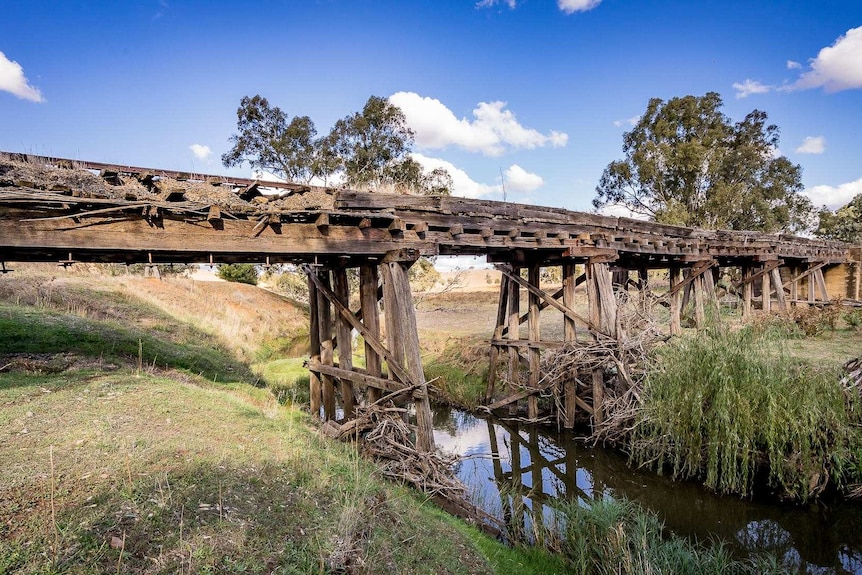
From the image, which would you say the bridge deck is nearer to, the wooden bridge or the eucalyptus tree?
the wooden bridge

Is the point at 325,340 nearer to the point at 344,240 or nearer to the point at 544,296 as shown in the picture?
the point at 344,240

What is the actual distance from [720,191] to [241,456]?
29.8 m

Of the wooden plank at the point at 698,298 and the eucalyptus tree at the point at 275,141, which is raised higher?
the eucalyptus tree at the point at 275,141

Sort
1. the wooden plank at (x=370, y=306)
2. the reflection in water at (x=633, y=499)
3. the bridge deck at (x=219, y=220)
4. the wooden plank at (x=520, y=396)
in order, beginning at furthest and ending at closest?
1. the wooden plank at (x=520, y=396)
2. the wooden plank at (x=370, y=306)
3. the reflection in water at (x=633, y=499)
4. the bridge deck at (x=219, y=220)

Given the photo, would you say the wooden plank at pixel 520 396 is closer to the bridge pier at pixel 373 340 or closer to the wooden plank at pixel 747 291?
the bridge pier at pixel 373 340

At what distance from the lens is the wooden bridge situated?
4.49 metres

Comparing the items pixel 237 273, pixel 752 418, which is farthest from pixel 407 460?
pixel 237 273

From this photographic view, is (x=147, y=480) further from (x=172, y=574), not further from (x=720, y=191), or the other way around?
(x=720, y=191)

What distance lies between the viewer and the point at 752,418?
5.93 metres

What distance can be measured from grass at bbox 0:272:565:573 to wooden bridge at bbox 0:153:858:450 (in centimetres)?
162

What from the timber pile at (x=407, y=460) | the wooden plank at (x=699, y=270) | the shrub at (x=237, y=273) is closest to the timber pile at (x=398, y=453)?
the timber pile at (x=407, y=460)

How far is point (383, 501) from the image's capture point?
4180 millimetres

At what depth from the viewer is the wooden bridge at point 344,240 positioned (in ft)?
14.7

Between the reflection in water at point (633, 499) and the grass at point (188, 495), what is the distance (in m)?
1.63
